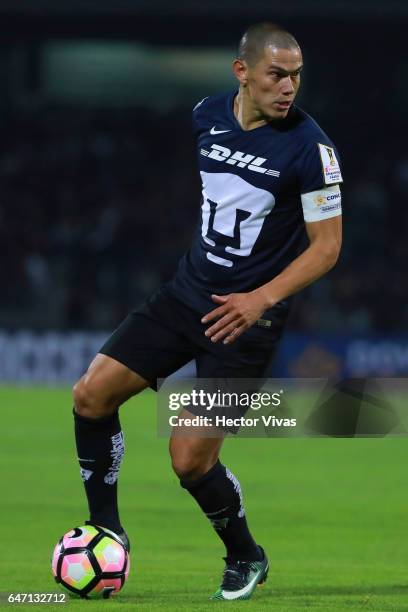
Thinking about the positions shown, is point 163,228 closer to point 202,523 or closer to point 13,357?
point 13,357

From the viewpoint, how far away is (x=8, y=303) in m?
22.9

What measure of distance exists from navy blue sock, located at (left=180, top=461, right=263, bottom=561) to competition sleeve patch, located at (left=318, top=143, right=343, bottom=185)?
51.5 inches

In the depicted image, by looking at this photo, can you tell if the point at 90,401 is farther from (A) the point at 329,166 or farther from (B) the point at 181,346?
(A) the point at 329,166

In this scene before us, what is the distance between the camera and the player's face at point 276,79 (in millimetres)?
5652

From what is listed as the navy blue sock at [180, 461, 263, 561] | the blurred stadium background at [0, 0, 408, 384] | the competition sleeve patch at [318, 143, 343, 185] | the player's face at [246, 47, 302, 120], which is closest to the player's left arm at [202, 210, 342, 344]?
the competition sleeve patch at [318, 143, 343, 185]

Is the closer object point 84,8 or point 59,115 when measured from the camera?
point 84,8

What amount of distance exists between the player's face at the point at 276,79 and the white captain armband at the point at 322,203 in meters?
0.40

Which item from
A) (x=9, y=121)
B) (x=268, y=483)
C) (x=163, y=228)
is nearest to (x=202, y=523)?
(x=268, y=483)

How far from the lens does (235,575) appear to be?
19.4ft

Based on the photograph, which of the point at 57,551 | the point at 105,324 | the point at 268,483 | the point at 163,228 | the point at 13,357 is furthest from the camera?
the point at 163,228

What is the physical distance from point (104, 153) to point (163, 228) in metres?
2.15

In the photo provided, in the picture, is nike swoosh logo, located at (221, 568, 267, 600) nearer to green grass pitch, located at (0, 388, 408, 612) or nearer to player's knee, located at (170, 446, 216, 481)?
green grass pitch, located at (0, 388, 408, 612)

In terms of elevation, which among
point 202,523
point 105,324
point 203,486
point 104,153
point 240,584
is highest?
point 203,486

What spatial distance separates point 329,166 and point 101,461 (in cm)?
Result: 160
